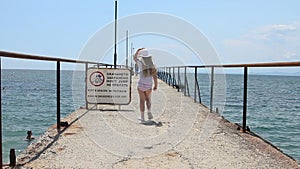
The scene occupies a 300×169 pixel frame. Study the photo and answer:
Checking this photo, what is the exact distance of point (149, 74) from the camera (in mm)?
6840

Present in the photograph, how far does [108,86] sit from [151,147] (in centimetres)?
377

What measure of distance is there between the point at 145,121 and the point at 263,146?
243 cm

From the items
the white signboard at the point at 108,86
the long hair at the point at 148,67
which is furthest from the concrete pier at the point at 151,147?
the white signboard at the point at 108,86

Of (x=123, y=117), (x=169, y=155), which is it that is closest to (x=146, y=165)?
(x=169, y=155)

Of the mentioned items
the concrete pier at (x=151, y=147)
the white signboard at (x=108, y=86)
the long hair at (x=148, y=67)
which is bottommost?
the concrete pier at (x=151, y=147)

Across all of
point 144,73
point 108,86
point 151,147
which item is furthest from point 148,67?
point 151,147

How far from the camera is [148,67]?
22.3 ft

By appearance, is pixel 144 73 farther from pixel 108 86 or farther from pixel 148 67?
pixel 108 86

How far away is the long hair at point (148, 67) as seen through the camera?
6.77 m

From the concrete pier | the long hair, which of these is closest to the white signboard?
the concrete pier

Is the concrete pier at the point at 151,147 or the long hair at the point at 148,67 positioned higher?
the long hair at the point at 148,67

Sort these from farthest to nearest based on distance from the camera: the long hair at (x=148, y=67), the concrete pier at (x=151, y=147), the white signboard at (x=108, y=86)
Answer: the white signboard at (x=108, y=86), the long hair at (x=148, y=67), the concrete pier at (x=151, y=147)

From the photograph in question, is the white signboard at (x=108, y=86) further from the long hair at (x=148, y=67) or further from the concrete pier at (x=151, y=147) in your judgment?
the long hair at (x=148, y=67)

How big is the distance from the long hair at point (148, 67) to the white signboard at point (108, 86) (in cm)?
153
